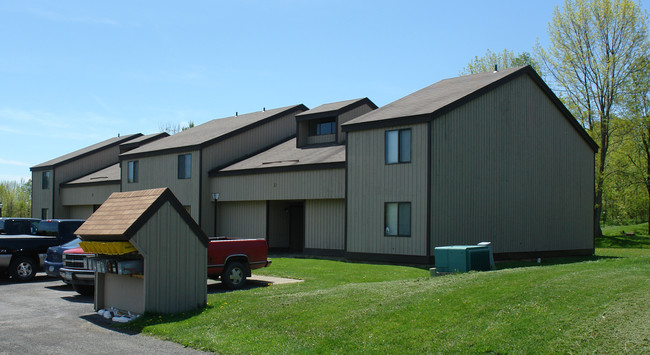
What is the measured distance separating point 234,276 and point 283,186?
40.5 ft

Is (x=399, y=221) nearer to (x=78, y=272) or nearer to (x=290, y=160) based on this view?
(x=290, y=160)

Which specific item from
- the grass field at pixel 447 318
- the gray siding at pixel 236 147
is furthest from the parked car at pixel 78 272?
the gray siding at pixel 236 147

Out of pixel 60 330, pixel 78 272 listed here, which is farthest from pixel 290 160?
pixel 60 330

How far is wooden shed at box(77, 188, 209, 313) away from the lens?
12742 millimetres

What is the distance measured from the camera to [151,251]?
12.8 metres

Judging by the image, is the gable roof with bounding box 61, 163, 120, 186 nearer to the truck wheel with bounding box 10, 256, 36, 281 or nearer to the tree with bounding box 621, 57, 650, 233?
the truck wheel with bounding box 10, 256, 36, 281

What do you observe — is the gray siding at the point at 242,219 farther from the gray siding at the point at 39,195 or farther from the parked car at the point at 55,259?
the gray siding at the point at 39,195

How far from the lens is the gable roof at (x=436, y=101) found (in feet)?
77.4

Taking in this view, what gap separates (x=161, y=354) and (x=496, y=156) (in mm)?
19063

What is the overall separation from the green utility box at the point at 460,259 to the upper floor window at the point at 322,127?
18.7 metres

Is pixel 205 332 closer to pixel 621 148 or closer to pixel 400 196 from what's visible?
pixel 400 196

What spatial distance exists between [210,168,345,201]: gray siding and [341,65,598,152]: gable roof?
2776mm

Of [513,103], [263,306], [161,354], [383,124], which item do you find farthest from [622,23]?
[161,354]

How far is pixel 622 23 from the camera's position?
43.8 m
